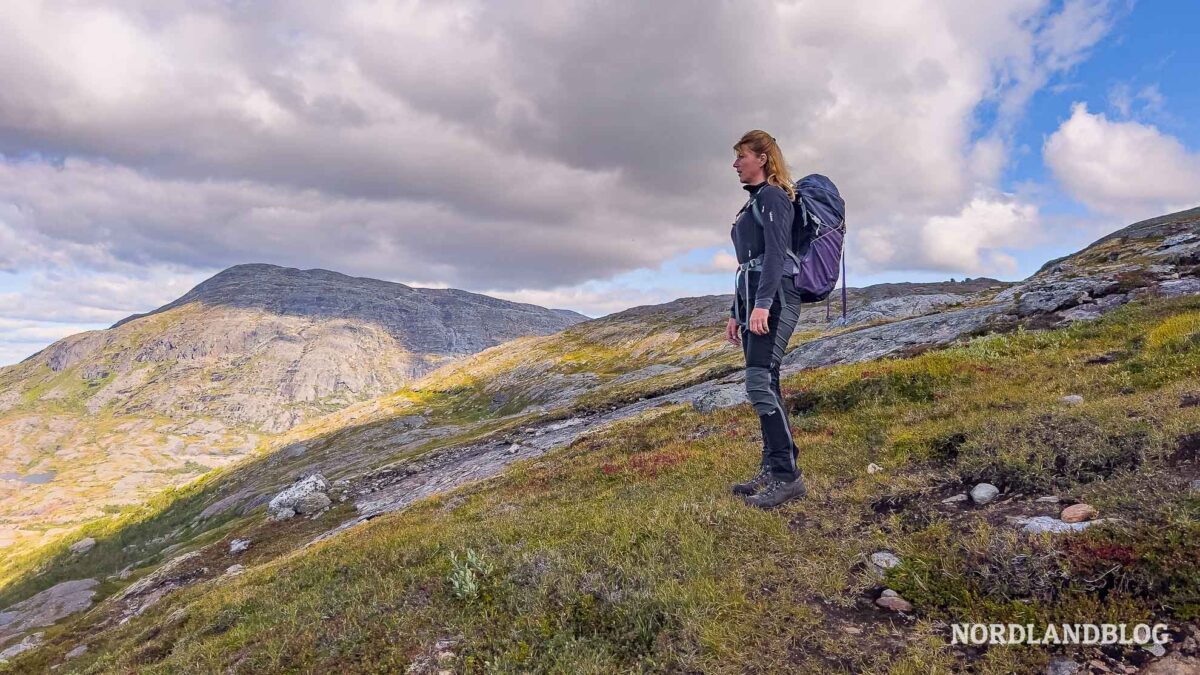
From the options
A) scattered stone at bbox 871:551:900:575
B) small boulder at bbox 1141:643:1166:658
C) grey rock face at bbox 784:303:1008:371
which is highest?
grey rock face at bbox 784:303:1008:371

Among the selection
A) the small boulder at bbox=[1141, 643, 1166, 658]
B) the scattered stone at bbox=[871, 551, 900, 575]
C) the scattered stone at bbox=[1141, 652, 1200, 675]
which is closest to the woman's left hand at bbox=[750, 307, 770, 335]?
the scattered stone at bbox=[871, 551, 900, 575]

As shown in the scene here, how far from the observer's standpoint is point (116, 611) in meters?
30.6

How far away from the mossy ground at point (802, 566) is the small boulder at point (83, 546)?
642 feet

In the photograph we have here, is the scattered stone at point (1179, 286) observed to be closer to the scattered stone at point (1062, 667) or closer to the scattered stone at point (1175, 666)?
the scattered stone at point (1175, 666)

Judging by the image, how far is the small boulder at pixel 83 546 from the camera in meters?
148

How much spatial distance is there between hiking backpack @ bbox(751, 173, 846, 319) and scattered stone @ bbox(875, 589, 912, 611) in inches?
165

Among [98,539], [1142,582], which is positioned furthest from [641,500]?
[98,539]

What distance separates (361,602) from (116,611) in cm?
3495

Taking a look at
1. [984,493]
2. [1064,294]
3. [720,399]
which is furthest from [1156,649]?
[1064,294]

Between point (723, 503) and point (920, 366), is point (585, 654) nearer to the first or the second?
point (723, 503)

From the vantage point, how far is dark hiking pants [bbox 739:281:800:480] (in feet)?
27.3

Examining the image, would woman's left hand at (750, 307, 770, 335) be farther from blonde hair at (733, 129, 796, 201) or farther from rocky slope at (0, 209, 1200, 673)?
rocky slope at (0, 209, 1200, 673)

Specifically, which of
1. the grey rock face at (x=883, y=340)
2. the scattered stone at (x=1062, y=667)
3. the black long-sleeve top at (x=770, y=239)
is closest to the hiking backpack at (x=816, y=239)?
the black long-sleeve top at (x=770, y=239)

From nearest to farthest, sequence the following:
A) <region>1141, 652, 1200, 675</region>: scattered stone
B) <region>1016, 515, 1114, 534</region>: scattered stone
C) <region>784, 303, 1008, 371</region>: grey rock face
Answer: <region>1141, 652, 1200, 675</region>: scattered stone, <region>1016, 515, 1114, 534</region>: scattered stone, <region>784, 303, 1008, 371</region>: grey rock face
